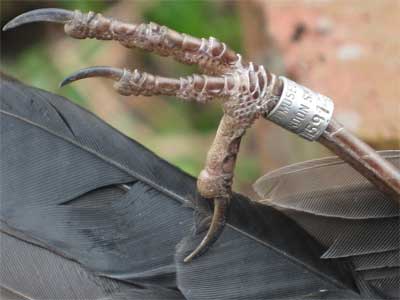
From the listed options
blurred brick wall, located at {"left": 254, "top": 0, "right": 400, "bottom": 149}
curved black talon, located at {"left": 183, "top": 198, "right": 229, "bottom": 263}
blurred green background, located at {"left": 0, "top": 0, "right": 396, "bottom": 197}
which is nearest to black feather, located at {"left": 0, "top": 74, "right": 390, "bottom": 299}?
curved black talon, located at {"left": 183, "top": 198, "right": 229, "bottom": 263}

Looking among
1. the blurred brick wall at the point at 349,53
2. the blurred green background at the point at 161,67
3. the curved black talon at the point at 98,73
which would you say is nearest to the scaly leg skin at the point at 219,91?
the curved black talon at the point at 98,73

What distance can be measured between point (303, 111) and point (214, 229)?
0.19m

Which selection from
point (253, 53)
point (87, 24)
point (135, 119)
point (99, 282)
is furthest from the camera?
point (135, 119)

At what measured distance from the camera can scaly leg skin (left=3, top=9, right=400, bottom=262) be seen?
818mm

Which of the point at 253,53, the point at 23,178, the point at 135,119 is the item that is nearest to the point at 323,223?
the point at 23,178

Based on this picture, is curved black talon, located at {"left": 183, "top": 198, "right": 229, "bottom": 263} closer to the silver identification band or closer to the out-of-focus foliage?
the silver identification band

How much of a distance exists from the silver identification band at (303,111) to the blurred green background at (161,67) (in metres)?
1.06

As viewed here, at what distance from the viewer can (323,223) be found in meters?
0.97

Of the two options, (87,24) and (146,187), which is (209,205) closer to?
(146,187)

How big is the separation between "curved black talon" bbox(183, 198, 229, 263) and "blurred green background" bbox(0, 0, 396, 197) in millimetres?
1026

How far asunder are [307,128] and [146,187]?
8.5 inches

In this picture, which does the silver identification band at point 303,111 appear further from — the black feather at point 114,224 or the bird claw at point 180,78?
the black feather at point 114,224

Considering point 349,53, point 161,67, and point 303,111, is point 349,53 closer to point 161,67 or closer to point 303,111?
point 161,67

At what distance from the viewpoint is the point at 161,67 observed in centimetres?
224
